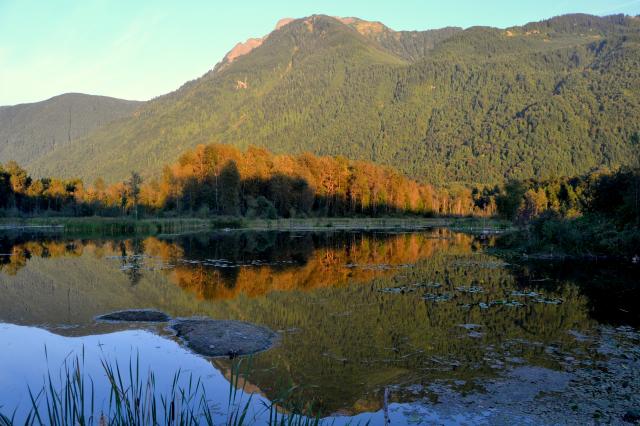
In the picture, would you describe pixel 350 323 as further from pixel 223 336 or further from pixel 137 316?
pixel 137 316

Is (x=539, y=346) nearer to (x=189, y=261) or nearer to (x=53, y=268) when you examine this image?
(x=189, y=261)

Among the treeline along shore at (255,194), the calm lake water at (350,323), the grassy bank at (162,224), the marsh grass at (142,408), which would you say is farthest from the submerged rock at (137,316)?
the grassy bank at (162,224)

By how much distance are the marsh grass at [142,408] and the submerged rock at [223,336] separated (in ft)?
3.29

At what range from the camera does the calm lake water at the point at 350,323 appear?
1045 centimetres

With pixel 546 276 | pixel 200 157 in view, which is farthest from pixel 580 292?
pixel 200 157

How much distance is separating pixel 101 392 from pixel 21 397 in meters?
1.49

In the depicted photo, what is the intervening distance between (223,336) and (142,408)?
593cm

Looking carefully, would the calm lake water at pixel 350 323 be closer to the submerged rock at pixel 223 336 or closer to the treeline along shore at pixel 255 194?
the submerged rock at pixel 223 336

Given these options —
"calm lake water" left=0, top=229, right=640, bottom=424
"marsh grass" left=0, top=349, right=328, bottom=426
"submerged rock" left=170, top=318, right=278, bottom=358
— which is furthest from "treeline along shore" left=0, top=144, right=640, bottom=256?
"marsh grass" left=0, top=349, right=328, bottom=426

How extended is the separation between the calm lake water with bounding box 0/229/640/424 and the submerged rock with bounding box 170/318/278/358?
16.5 inches

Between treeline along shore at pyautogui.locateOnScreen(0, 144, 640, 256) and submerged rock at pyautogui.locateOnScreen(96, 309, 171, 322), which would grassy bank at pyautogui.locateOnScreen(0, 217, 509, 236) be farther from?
submerged rock at pyautogui.locateOnScreen(96, 309, 171, 322)

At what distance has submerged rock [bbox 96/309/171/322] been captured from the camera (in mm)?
16406

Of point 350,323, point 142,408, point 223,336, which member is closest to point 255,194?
point 350,323

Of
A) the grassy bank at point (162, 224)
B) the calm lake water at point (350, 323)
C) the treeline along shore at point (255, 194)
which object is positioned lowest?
the calm lake water at point (350, 323)
